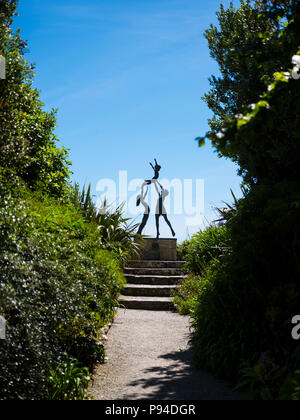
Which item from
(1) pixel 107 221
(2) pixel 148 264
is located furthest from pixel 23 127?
(2) pixel 148 264

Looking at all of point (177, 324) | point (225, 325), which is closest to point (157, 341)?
point (177, 324)

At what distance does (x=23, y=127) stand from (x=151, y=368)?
17.4ft

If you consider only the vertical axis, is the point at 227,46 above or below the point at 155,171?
above

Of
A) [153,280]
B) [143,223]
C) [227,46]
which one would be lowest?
[153,280]

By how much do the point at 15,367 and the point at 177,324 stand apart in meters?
4.61

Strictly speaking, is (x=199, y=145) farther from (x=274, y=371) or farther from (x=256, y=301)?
(x=256, y=301)

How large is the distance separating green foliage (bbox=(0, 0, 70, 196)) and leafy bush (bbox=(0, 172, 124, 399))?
1.57m

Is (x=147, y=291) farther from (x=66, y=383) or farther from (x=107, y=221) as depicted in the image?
(x=66, y=383)

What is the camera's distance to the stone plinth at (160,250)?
544 inches

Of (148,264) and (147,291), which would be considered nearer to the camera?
(147,291)

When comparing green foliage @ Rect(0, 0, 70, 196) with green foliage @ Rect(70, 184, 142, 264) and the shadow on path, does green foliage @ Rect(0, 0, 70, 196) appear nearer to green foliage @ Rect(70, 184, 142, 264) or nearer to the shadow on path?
green foliage @ Rect(70, 184, 142, 264)

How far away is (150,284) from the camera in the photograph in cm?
1094

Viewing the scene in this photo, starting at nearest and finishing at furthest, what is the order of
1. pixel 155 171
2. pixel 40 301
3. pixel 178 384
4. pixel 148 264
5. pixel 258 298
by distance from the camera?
pixel 40 301 < pixel 178 384 < pixel 258 298 < pixel 148 264 < pixel 155 171

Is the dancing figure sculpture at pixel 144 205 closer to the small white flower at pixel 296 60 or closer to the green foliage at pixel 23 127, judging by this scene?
the green foliage at pixel 23 127
